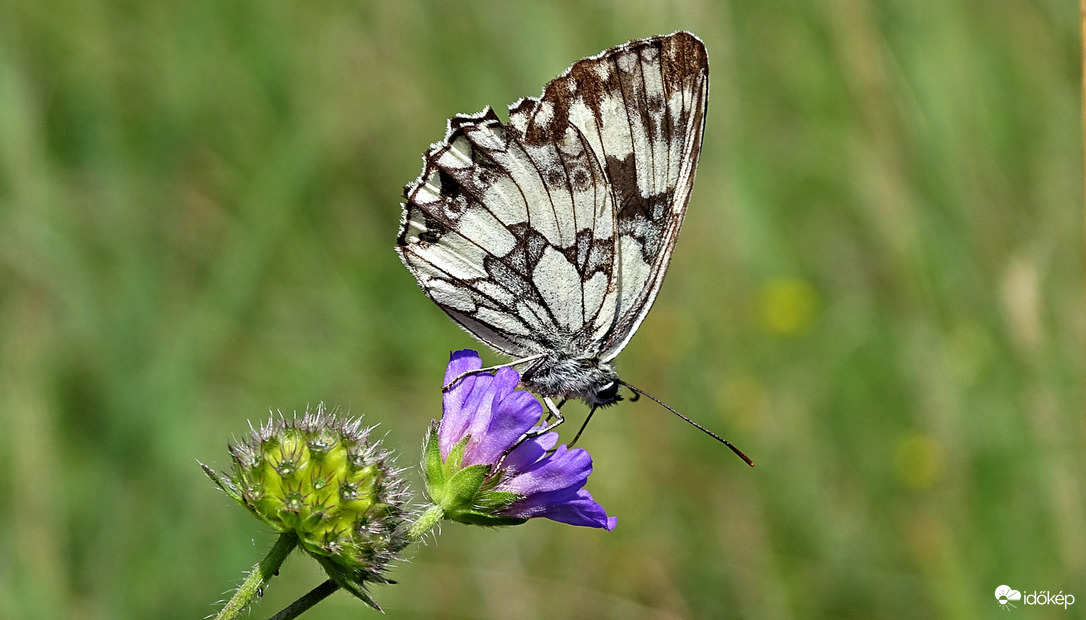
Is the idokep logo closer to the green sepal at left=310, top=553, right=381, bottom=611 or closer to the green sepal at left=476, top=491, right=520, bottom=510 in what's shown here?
the green sepal at left=476, top=491, right=520, bottom=510

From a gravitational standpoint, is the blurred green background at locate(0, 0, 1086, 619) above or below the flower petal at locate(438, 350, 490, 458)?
above

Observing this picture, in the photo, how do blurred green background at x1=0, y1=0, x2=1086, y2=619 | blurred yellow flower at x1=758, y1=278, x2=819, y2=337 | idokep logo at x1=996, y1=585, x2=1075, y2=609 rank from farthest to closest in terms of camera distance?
blurred yellow flower at x1=758, y1=278, x2=819, y2=337, blurred green background at x1=0, y1=0, x2=1086, y2=619, idokep logo at x1=996, y1=585, x2=1075, y2=609

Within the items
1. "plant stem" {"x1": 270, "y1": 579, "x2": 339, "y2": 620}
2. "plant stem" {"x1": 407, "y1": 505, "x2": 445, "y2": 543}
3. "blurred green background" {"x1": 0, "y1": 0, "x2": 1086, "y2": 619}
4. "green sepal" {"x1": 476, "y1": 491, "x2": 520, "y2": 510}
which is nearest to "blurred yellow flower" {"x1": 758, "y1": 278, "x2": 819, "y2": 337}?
"blurred green background" {"x1": 0, "y1": 0, "x2": 1086, "y2": 619}

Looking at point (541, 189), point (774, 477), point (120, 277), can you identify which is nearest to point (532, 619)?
point (774, 477)

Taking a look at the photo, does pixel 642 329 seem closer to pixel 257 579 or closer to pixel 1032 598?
pixel 1032 598

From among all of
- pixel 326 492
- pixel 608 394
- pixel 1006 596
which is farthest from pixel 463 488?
pixel 1006 596

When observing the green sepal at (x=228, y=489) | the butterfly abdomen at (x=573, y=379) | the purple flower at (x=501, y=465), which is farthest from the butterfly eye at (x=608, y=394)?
the green sepal at (x=228, y=489)

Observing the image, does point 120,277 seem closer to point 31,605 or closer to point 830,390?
point 31,605
